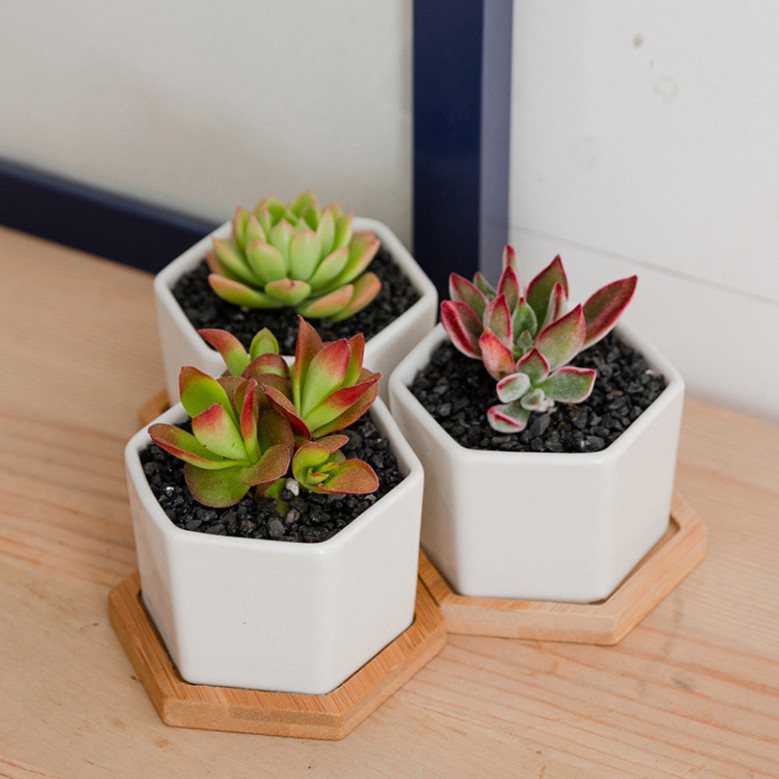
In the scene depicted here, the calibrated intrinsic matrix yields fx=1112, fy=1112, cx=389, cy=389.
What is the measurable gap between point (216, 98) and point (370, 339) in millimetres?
302

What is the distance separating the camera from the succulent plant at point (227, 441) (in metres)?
0.57

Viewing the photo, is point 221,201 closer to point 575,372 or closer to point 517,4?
point 517,4

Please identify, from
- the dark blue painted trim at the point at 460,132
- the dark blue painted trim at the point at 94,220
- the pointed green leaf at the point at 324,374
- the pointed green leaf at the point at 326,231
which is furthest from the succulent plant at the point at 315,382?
the dark blue painted trim at the point at 94,220

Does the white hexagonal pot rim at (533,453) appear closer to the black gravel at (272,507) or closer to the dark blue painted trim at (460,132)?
the black gravel at (272,507)

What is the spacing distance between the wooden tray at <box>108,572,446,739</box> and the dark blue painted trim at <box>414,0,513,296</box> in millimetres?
314

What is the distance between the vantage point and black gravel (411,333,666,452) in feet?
2.04

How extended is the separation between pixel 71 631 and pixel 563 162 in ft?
1.52

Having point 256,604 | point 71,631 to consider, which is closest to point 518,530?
point 256,604

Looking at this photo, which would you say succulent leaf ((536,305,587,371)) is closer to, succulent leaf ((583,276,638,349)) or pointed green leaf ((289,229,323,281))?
succulent leaf ((583,276,638,349))

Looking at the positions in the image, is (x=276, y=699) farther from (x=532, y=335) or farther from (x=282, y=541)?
(x=532, y=335)

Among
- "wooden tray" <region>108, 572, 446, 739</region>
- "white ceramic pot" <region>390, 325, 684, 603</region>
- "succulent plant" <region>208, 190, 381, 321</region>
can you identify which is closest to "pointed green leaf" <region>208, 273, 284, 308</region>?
"succulent plant" <region>208, 190, 381, 321</region>

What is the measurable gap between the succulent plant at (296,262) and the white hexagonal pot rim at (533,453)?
2.3 inches

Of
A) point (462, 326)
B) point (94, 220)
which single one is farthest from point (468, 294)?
point (94, 220)

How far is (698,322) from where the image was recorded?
828mm
